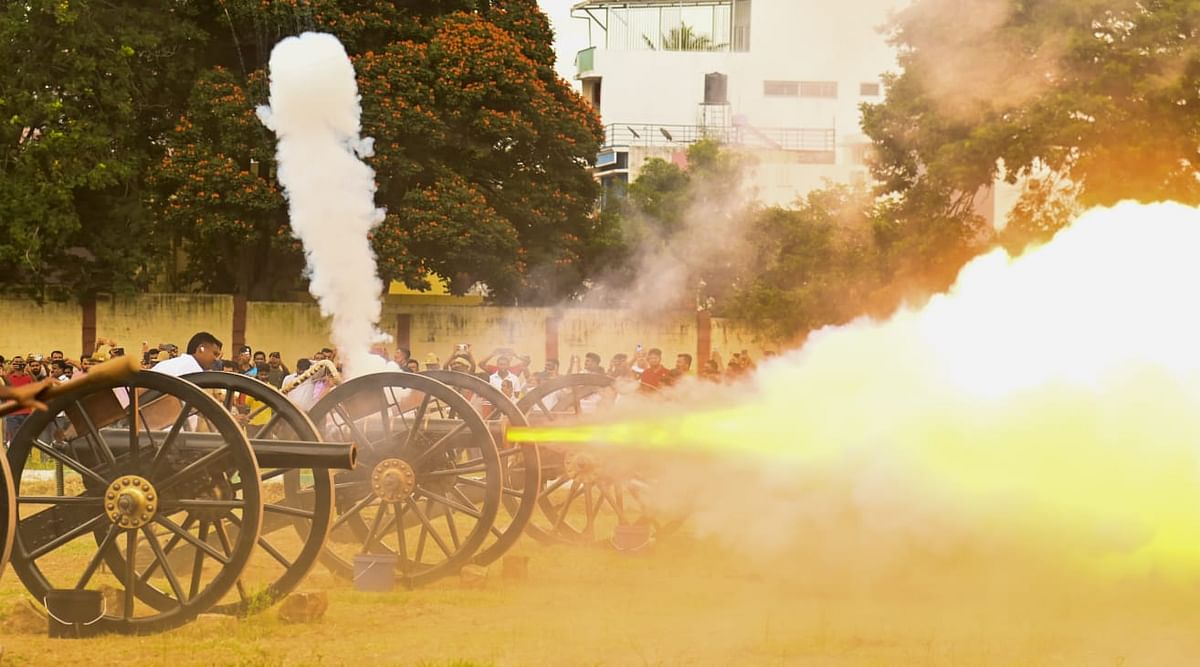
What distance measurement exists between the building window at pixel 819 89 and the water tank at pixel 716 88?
46.7 feet

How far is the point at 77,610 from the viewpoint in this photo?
899 centimetres

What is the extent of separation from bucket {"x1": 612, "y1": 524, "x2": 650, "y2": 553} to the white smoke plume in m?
3.14

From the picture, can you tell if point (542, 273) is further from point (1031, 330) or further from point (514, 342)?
point (1031, 330)

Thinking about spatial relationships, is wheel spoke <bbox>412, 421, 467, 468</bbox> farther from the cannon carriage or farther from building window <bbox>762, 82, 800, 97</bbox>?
building window <bbox>762, 82, 800, 97</bbox>

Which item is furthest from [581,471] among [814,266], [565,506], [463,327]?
[463,327]

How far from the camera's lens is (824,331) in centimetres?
1234

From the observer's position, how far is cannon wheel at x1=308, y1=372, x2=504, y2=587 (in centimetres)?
1090

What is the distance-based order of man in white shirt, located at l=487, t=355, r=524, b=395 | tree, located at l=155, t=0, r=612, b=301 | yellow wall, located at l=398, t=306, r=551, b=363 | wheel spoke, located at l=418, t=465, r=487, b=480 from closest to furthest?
wheel spoke, located at l=418, t=465, r=487, b=480, man in white shirt, located at l=487, t=355, r=524, b=395, tree, located at l=155, t=0, r=612, b=301, yellow wall, located at l=398, t=306, r=551, b=363

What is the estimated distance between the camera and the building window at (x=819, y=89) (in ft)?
106

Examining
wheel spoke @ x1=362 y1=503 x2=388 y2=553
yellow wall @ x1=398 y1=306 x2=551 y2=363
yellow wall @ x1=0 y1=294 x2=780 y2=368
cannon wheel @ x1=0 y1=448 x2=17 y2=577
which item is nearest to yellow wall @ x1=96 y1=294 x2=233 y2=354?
yellow wall @ x1=0 y1=294 x2=780 y2=368

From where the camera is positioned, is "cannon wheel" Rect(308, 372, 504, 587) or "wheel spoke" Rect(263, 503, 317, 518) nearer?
"wheel spoke" Rect(263, 503, 317, 518)

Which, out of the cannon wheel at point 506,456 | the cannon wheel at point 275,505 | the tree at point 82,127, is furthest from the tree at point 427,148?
the cannon wheel at point 275,505

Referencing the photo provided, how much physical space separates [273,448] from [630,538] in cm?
475

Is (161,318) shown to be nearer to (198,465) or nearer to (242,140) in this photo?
(242,140)
